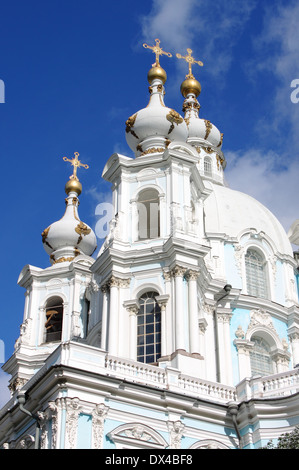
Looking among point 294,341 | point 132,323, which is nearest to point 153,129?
point 132,323

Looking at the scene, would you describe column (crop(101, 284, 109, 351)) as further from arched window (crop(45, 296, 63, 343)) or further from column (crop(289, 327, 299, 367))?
column (crop(289, 327, 299, 367))

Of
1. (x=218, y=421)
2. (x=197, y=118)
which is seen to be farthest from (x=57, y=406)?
(x=197, y=118)

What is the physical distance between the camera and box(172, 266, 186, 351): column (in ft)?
89.6

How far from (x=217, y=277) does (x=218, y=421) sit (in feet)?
33.8

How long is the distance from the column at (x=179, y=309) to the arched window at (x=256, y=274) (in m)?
6.44

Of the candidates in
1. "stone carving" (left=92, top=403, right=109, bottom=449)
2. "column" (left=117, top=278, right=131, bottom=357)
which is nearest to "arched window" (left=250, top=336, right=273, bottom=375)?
"column" (left=117, top=278, right=131, bottom=357)

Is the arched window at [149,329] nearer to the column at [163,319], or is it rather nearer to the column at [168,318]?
the column at [163,319]

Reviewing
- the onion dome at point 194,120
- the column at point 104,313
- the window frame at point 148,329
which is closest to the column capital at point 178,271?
the window frame at point 148,329

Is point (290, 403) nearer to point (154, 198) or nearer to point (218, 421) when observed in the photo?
point (218, 421)

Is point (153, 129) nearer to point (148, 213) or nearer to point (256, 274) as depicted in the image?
point (148, 213)

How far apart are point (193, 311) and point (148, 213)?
544cm

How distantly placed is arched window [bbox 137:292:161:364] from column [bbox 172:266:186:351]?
0.95 m

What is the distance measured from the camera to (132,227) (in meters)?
31.2
